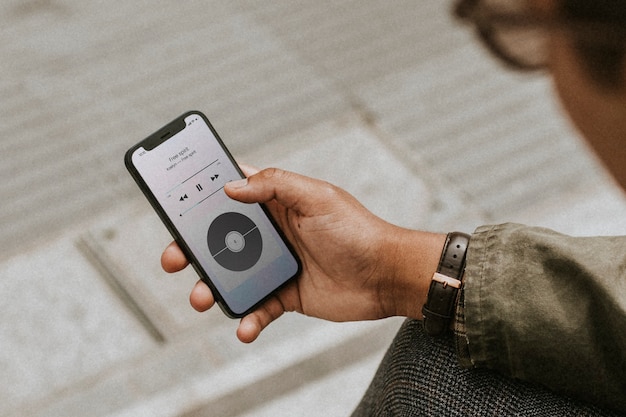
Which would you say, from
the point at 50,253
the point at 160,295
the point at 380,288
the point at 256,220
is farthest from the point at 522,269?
the point at 50,253

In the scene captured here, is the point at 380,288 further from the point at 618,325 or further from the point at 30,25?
the point at 30,25

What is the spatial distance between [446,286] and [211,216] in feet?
1.28

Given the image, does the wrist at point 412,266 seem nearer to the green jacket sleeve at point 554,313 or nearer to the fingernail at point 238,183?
the green jacket sleeve at point 554,313

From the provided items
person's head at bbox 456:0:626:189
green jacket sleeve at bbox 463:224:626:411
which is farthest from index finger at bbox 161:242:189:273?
person's head at bbox 456:0:626:189

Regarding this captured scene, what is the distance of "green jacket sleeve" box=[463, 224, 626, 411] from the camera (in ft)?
2.59

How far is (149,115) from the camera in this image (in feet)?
5.91

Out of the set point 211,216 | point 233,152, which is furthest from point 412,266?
point 233,152

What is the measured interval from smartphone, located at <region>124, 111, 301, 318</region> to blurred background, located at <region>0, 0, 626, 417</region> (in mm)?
331

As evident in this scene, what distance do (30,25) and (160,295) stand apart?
37.4 inches

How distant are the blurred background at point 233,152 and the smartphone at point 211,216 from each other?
33 centimetres

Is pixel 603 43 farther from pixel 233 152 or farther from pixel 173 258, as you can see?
pixel 233 152

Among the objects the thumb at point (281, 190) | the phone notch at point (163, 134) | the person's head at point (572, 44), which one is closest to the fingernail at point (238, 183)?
the thumb at point (281, 190)

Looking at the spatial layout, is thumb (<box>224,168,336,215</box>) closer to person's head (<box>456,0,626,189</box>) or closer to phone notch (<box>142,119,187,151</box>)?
phone notch (<box>142,119,187,151</box>)

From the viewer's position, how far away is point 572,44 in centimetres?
76
